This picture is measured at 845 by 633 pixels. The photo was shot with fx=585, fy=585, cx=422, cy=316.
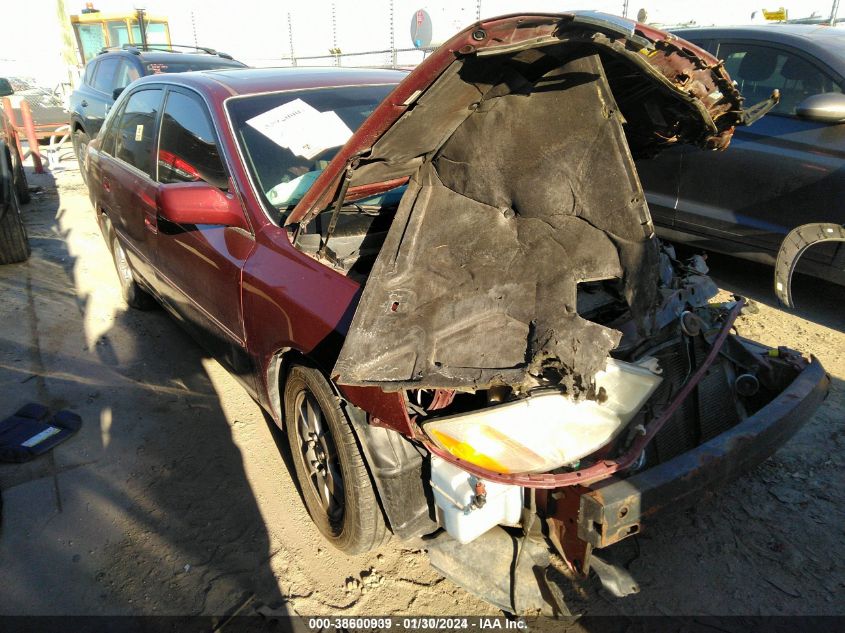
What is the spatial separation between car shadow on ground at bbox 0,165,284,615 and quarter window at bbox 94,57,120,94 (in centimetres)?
450

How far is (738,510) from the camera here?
102 inches

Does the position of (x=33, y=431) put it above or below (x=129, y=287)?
below

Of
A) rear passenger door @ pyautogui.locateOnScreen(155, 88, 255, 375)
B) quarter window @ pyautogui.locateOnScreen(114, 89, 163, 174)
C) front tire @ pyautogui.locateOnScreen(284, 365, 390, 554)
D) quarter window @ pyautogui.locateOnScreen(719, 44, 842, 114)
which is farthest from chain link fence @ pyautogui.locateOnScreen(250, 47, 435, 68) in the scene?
front tire @ pyautogui.locateOnScreen(284, 365, 390, 554)

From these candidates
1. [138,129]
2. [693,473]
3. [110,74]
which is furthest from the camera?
Answer: [110,74]

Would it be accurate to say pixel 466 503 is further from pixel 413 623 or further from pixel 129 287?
pixel 129 287

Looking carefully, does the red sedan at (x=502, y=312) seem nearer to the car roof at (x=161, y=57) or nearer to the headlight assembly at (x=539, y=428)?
the headlight assembly at (x=539, y=428)

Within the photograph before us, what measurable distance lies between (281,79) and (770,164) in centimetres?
337

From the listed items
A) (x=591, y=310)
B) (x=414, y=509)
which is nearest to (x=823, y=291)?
(x=591, y=310)

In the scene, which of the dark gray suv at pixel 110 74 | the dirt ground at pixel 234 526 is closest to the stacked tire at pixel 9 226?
the dark gray suv at pixel 110 74

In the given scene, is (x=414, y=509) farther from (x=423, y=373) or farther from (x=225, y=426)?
(x=225, y=426)

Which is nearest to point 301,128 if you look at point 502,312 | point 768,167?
point 502,312

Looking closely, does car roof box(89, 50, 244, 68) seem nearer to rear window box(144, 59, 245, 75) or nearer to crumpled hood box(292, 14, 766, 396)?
rear window box(144, 59, 245, 75)

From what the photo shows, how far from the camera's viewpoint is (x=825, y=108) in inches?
139

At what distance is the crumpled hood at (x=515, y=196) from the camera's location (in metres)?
1.74
